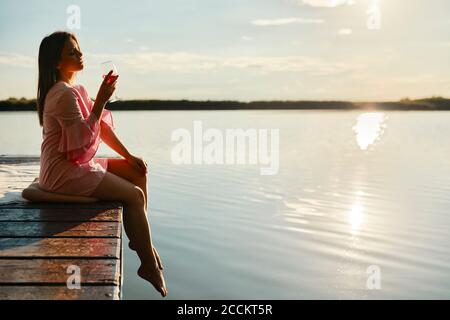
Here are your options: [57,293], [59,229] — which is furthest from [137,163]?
[57,293]

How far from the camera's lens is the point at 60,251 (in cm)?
359

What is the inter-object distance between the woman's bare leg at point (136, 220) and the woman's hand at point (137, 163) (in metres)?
0.27

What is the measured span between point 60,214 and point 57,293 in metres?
1.87

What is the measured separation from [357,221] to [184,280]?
4149 mm

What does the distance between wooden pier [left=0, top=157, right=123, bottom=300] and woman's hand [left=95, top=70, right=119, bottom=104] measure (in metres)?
0.96

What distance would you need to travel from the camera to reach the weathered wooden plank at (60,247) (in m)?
3.52

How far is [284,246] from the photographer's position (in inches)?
318

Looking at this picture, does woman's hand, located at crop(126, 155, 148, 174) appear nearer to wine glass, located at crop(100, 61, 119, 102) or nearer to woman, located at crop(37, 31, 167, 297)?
woman, located at crop(37, 31, 167, 297)

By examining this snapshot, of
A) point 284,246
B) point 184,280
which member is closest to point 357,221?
point 284,246

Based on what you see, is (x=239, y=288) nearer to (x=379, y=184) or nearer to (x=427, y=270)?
(x=427, y=270)

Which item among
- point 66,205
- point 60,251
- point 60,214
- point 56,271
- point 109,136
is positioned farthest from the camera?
point 109,136

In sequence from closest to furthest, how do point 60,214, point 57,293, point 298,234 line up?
point 57,293, point 60,214, point 298,234

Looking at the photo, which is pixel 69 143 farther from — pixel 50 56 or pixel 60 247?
pixel 60 247

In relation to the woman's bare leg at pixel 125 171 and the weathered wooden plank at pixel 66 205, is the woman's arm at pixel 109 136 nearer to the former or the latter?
the woman's bare leg at pixel 125 171
